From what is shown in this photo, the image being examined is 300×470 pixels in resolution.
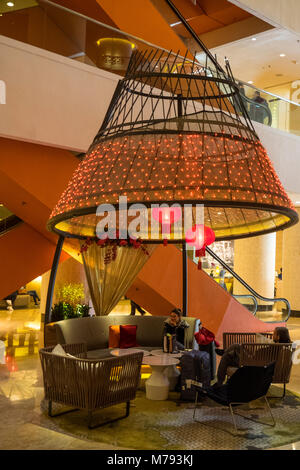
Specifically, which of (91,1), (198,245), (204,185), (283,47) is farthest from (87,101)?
(283,47)

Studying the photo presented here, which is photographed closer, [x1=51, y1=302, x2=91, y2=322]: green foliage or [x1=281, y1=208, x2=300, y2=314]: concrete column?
[x1=51, y1=302, x2=91, y2=322]: green foliage

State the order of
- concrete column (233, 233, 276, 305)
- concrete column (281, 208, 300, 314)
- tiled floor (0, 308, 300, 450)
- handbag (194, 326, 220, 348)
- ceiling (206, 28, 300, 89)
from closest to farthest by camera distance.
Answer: tiled floor (0, 308, 300, 450)
handbag (194, 326, 220, 348)
ceiling (206, 28, 300, 89)
concrete column (233, 233, 276, 305)
concrete column (281, 208, 300, 314)

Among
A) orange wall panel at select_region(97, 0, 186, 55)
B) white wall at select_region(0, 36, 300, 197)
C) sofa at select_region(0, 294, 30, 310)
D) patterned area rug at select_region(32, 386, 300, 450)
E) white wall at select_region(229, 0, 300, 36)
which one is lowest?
patterned area rug at select_region(32, 386, 300, 450)

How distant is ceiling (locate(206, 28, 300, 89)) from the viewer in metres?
14.2

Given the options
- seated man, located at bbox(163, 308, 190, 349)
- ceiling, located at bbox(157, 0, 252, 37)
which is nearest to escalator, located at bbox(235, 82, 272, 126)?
ceiling, located at bbox(157, 0, 252, 37)

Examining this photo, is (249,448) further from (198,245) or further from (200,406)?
(198,245)

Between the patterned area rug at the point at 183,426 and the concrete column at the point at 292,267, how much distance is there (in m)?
11.6

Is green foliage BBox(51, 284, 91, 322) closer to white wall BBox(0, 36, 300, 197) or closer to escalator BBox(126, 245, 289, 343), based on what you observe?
escalator BBox(126, 245, 289, 343)

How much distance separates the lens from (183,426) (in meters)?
5.50

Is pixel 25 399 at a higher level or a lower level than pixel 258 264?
lower

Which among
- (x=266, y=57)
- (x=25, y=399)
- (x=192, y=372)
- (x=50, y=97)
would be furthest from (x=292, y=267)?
(x=25, y=399)

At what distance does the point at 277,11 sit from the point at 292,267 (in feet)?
27.6

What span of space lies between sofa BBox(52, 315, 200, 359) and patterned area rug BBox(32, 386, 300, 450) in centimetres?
153

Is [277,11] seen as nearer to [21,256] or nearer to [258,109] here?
[258,109]
